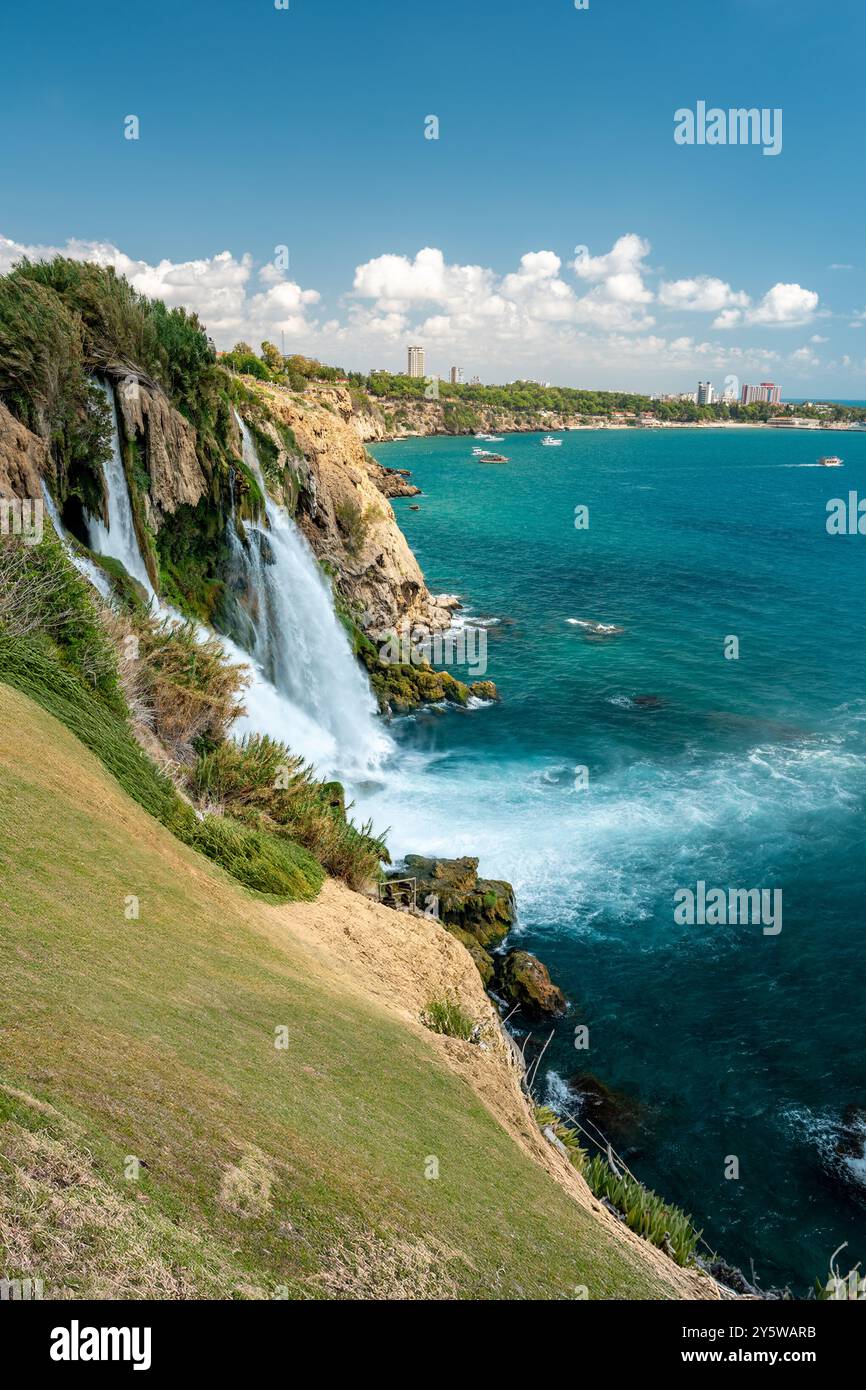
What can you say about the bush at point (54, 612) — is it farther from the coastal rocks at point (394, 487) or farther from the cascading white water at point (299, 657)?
the coastal rocks at point (394, 487)

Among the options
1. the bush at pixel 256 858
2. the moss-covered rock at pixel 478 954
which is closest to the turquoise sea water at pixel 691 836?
the moss-covered rock at pixel 478 954

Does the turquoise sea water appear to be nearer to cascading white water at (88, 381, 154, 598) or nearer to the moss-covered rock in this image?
the moss-covered rock

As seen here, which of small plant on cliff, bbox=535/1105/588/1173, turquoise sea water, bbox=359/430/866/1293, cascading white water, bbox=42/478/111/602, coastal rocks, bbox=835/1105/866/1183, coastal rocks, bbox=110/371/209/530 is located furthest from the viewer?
coastal rocks, bbox=110/371/209/530

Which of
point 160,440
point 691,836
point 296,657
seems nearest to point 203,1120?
point 160,440

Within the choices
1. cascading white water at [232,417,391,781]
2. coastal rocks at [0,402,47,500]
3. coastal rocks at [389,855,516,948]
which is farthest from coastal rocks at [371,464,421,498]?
coastal rocks at [0,402,47,500]

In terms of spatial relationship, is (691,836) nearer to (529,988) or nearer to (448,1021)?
(529,988)
